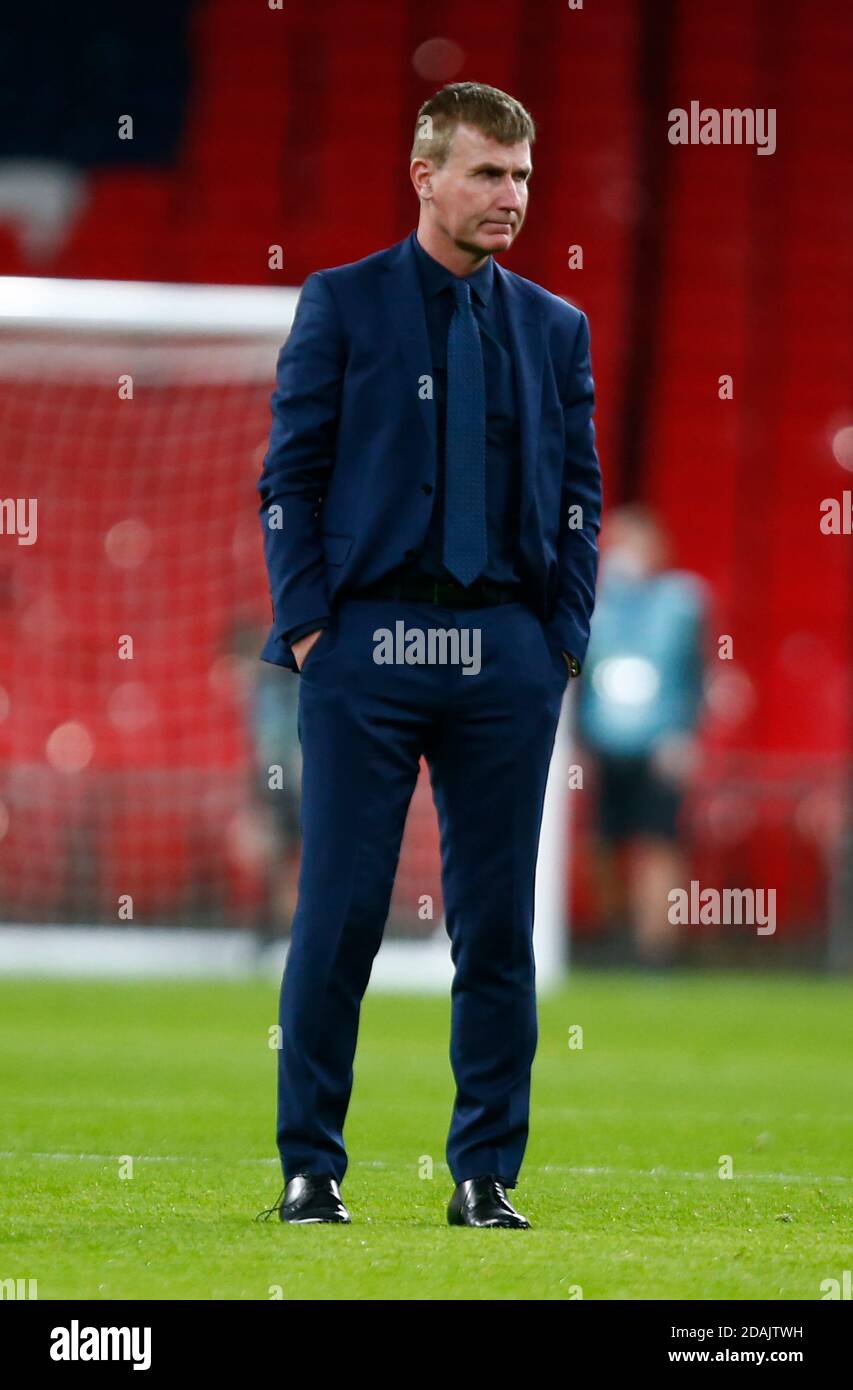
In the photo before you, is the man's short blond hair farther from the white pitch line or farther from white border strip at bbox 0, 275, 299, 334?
white border strip at bbox 0, 275, 299, 334

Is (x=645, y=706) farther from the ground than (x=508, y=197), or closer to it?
closer to it

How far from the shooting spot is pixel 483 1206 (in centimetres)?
431

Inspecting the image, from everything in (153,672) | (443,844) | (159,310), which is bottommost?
(443,844)

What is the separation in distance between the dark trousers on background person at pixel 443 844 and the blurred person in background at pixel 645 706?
23.4 ft

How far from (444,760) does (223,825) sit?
27.6ft

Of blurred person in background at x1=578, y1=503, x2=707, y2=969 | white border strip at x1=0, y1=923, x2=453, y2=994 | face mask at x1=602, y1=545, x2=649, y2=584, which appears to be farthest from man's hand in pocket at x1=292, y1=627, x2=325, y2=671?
face mask at x1=602, y1=545, x2=649, y2=584

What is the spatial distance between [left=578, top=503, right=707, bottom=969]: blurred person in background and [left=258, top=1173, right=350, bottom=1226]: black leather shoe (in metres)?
7.31

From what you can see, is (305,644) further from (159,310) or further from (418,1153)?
(159,310)

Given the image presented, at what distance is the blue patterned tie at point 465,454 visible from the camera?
4.29 metres

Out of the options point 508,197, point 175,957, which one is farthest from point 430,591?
point 175,957

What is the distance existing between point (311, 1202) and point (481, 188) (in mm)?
1756

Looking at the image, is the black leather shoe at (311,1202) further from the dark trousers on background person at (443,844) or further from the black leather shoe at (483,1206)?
the black leather shoe at (483,1206)

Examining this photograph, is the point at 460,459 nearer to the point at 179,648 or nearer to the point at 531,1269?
the point at 531,1269

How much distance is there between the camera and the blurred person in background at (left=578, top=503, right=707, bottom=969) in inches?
457
